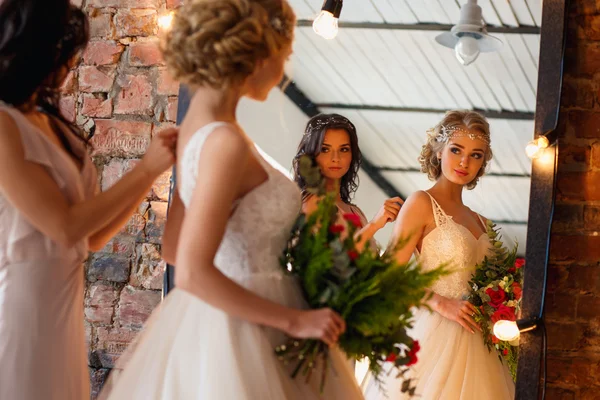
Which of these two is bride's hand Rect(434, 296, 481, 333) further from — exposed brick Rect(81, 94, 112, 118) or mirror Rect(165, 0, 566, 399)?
exposed brick Rect(81, 94, 112, 118)

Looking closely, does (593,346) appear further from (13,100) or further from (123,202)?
(13,100)

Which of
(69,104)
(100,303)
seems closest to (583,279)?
(100,303)

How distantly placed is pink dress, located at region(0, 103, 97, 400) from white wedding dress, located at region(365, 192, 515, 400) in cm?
104

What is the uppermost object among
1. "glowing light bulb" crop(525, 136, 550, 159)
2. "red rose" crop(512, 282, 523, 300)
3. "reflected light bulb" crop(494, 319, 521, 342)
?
"glowing light bulb" crop(525, 136, 550, 159)

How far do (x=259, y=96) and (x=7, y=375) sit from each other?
794 millimetres

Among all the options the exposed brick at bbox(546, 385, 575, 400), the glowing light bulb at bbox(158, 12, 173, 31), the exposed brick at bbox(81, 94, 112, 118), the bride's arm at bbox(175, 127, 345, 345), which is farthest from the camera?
the exposed brick at bbox(81, 94, 112, 118)

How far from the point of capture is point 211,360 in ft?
5.16

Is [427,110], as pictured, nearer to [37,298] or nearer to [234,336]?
[234,336]

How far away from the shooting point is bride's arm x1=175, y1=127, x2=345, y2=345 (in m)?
1.48

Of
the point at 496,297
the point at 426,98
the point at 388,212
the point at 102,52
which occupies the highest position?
the point at 102,52

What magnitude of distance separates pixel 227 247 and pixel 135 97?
146 cm

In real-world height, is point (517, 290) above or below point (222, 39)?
below

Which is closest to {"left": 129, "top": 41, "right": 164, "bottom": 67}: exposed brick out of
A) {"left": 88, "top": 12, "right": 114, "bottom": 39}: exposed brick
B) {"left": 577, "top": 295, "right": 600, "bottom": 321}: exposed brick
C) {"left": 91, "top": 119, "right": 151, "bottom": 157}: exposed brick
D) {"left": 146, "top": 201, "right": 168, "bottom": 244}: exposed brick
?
{"left": 88, "top": 12, "right": 114, "bottom": 39}: exposed brick

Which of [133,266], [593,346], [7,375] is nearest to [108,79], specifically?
[133,266]
